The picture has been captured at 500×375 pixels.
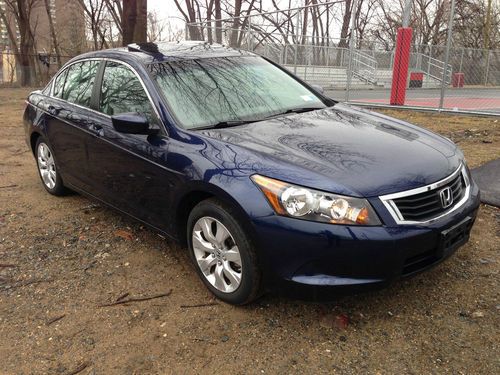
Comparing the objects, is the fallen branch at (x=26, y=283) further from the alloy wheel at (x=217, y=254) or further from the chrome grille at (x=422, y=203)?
the chrome grille at (x=422, y=203)

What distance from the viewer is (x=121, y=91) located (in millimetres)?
4023

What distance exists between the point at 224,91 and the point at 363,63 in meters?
15.0

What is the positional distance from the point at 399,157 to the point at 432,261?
2.19 ft

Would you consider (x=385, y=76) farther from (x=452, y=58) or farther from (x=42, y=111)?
(x=42, y=111)

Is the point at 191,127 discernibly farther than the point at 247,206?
Yes

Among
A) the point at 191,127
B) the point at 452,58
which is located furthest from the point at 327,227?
the point at 452,58

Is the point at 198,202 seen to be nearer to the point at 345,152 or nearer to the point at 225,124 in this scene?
the point at 225,124

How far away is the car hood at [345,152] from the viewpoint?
2735 millimetres

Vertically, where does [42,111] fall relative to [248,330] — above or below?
above

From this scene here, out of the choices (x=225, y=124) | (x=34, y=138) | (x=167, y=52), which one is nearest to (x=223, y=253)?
(x=225, y=124)

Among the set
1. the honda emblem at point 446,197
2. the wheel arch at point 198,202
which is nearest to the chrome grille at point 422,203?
the honda emblem at point 446,197

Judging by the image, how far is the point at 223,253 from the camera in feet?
10.1

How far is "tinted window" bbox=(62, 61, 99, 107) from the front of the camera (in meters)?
4.47

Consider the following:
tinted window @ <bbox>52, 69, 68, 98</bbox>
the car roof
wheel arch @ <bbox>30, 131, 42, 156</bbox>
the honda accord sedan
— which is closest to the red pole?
the honda accord sedan
